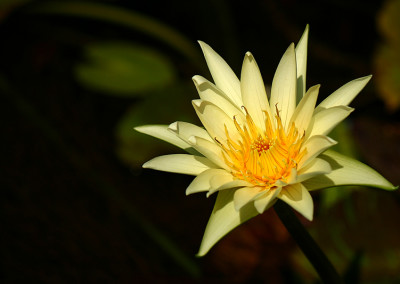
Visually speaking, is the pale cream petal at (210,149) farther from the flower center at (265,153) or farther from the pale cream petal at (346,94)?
the pale cream petal at (346,94)

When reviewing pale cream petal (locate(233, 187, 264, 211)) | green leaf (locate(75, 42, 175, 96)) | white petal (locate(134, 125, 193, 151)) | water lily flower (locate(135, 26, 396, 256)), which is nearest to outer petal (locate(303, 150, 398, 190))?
water lily flower (locate(135, 26, 396, 256))

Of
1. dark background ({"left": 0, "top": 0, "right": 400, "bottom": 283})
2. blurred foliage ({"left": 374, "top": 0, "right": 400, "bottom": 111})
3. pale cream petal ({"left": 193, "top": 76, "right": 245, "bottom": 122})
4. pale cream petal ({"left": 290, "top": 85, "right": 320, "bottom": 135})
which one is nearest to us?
pale cream petal ({"left": 290, "top": 85, "right": 320, "bottom": 135})

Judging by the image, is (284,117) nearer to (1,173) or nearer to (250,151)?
(250,151)

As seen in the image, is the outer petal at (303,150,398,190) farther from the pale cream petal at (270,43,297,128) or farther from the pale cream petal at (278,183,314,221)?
the pale cream petal at (270,43,297,128)

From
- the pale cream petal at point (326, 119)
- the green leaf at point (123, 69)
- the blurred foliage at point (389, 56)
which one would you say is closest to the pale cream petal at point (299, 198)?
the pale cream petal at point (326, 119)

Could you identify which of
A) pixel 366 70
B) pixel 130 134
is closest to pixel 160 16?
pixel 130 134

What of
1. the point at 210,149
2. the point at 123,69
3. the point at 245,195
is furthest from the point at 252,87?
the point at 123,69
